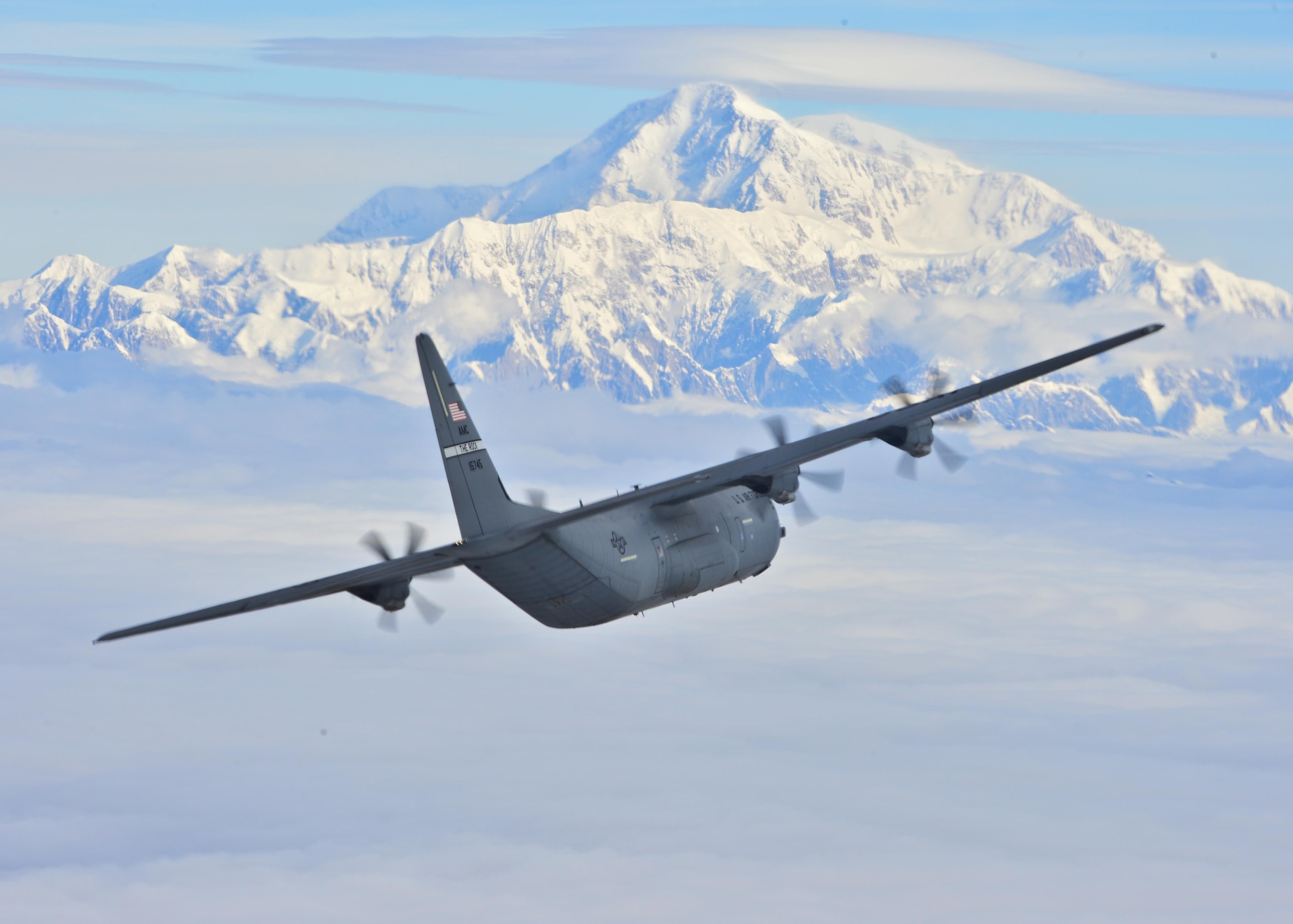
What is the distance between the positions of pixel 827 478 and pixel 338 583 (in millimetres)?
19216

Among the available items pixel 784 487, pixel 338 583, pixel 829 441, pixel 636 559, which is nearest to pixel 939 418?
pixel 829 441

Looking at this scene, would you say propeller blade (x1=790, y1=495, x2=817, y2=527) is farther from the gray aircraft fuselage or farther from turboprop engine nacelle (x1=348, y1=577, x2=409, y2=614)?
turboprop engine nacelle (x1=348, y1=577, x2=409, y2=614)

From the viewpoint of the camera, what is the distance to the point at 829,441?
174 ft

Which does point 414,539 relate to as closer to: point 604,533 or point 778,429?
point 604,533

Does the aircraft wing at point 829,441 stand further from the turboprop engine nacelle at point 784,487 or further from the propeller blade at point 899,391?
the propeller blade at point 899,391

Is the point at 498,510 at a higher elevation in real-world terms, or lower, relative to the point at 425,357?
lower

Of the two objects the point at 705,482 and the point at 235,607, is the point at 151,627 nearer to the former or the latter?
the point at 235,607

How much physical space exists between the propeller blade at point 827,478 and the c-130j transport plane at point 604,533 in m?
0.69

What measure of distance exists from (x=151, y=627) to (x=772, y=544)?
86.6 ft

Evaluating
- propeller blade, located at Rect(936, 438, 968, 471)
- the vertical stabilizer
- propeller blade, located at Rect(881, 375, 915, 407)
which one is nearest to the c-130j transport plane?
the vertical stabilizer

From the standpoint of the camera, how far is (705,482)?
169 feet

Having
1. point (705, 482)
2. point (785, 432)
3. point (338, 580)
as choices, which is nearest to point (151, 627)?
point (338, 580)

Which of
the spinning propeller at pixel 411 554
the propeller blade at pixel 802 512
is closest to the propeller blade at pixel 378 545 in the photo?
the spinning propeller at pixel 411 554

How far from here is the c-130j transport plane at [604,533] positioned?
47.8 m
